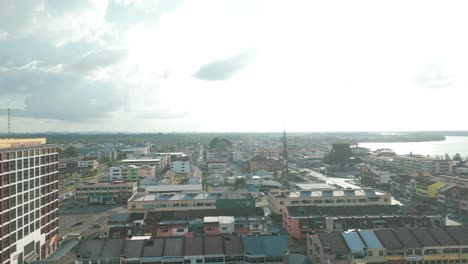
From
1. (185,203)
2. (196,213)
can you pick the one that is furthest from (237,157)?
(196,213)

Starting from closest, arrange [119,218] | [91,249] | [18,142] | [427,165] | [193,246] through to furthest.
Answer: [91,249] < [193,246] < [18,142] < [119,218] < [427,165]

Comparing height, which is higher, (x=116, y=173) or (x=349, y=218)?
(x=116, y=173)

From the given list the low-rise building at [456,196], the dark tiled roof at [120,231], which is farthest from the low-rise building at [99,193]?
the low-rise building at [456,196]

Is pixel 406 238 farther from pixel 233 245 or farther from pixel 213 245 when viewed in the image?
pixel 213 245

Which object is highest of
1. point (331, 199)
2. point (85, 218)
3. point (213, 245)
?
point (213, 245)

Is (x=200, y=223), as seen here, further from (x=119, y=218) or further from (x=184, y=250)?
(x=184, y=250)

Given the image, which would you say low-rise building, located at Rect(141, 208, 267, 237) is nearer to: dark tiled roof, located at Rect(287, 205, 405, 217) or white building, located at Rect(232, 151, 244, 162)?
dark tiled roof, located at Rect(287, 205, 405, 217)

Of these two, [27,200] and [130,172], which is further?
[130,172]

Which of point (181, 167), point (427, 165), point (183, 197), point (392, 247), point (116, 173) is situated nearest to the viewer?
point (392, 247)
